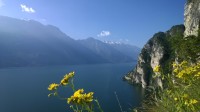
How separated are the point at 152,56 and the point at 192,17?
217 ft

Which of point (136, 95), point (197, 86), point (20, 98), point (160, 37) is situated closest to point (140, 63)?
point (160, 37)

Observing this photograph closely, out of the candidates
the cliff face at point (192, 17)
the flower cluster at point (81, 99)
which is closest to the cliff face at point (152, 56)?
the cliff face at point (192, 17)

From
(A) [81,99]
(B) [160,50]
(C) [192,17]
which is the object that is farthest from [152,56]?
(A) [81,99]

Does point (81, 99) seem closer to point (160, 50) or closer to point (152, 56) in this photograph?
point (160, 50)

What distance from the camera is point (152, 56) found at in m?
146

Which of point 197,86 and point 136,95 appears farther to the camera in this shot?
point 136,95

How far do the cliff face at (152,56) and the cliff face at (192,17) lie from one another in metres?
38.2

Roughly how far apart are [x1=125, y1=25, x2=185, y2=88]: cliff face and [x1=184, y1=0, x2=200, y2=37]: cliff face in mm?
38202

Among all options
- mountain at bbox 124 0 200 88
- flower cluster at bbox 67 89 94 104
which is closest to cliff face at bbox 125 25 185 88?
mountain at bbox 124 0 200 88

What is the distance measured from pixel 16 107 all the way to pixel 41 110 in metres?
10.7

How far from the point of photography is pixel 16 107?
299 feet

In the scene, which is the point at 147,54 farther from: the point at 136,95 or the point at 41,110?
the point at 41,110

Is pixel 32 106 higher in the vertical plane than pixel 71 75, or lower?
lower

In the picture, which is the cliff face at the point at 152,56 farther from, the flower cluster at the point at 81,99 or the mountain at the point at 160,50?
the flower cluster at the point at 81,99
